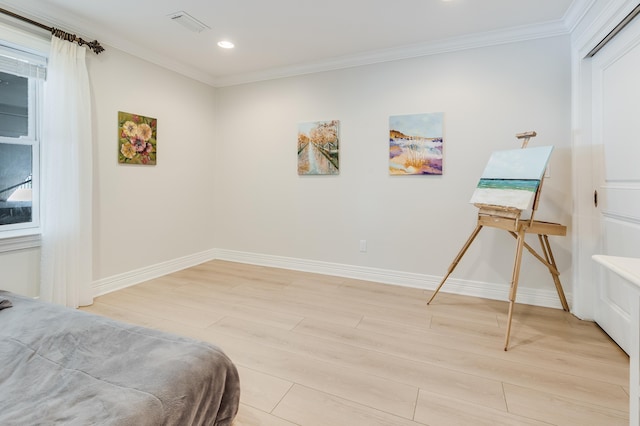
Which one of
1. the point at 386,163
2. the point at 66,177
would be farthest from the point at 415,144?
the point at 66,177

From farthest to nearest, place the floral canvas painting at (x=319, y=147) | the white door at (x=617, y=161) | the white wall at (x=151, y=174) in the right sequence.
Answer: the floral canvas painting at (x=319, y=147) → the white wall at (x=151, y=174) → the white door at (x=617, y=161)

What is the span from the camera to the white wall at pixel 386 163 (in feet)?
9.30

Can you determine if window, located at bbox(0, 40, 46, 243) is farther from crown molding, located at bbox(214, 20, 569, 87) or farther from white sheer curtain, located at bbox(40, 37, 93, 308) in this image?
crown molding, located at bbox(214, 20, 569, 87)

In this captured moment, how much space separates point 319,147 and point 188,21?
180cm

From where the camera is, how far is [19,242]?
8.25 feet

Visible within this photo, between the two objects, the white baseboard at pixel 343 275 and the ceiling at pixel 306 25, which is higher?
the ceiling at pixel 306 25

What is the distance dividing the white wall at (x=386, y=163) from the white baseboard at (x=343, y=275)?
2.0 inches

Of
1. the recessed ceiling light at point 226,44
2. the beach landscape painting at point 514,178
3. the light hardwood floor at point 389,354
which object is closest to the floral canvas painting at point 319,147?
the recessed ceiling light at point 226,44

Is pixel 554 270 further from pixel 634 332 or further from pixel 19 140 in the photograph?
pixel 19 140

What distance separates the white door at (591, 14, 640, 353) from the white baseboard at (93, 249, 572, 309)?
0.61 m

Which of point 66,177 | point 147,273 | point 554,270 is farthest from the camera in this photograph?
point 147,273

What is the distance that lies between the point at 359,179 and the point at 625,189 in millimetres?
2217

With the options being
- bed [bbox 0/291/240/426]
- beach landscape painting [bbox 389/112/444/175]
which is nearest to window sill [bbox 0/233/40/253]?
bed [bbox 0/291/240/426]

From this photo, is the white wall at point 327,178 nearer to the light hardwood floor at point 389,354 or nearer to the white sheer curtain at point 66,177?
the white sheer curtain at point 66,177
